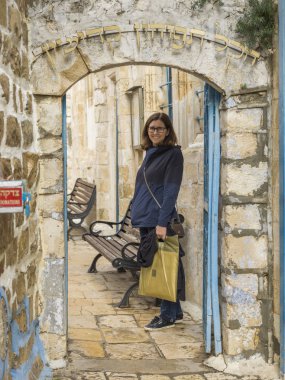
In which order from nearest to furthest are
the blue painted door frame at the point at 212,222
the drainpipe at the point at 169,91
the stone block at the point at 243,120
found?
the stone block at the point at 243,120 → the blue painted door frame at the point at 212,222 → the drainpipe at the point at 169,91

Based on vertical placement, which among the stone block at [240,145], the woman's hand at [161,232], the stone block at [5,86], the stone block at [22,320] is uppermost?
the stone block at [5,86]

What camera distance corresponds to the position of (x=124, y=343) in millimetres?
4684

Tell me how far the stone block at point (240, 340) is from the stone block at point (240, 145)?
111 centimetres

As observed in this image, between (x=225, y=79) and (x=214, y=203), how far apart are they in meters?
0.80

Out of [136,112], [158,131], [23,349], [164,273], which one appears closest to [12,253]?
[23,349]

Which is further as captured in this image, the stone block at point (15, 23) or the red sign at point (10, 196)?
the stone block at point (15, 23)

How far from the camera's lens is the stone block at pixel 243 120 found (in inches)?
161

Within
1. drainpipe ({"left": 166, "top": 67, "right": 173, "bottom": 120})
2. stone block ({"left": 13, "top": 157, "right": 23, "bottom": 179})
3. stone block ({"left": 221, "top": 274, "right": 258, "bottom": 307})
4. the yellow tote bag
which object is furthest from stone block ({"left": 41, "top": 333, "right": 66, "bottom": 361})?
drainpipe ({"left": 166, "top": 67, "right": 173, "bottom": 120})

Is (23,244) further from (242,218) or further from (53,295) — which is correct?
(242,218)

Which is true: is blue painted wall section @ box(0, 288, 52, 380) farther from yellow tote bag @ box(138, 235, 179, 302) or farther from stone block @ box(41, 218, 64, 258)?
yellow tote bag @ box(138, 235, 179, 302)

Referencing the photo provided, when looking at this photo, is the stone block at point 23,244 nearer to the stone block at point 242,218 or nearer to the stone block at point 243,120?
the stone block at point 242,218

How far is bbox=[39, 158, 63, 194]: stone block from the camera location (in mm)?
4016

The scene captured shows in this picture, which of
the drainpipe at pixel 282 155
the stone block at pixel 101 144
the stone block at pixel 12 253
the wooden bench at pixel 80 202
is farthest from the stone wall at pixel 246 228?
the stone block at pixel 101 144

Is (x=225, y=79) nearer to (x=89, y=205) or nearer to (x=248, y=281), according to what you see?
(x=248, y=281)
